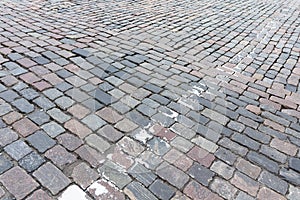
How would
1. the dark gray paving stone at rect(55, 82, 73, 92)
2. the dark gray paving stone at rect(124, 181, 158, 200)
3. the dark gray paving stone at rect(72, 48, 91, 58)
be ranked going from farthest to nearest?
the dark gray paving stone at rect(72, 48, 91, 58), the dark gray paving stone at rect(55, 82, 73, 92), the dark gray paving stone at rect(124, 181, 158, 200)

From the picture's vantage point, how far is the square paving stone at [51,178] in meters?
1.79

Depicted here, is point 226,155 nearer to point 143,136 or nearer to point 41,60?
point 143,136

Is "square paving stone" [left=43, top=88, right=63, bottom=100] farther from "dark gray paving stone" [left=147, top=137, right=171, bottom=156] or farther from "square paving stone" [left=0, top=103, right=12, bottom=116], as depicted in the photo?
"dark gray paving stone" [left=147, top=137, right=171, bottom=156]

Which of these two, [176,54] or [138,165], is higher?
[138,165]

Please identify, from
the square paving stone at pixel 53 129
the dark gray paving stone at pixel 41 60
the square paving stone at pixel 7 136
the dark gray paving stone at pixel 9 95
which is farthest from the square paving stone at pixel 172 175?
the dark gray paving stone at pixel 41 60

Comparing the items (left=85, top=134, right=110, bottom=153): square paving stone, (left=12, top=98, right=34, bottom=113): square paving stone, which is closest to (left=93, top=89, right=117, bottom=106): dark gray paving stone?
(left=85, top=134, right=110, bottom=153): square paving stone

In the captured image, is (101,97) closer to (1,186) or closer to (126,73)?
(126,73)

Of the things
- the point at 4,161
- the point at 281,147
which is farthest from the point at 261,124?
the point at 4,161

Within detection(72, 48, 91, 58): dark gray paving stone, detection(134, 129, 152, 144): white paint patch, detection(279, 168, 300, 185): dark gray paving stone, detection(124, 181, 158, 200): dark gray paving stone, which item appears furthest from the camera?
detection(72, 48, 91, 58): dark gray paving stone

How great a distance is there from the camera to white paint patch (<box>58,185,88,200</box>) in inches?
68.8

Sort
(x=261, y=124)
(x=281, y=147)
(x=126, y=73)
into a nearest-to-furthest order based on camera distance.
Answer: (x=281, y=147), (x=261, y=124), (x=126, y=73)

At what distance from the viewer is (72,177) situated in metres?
1.88

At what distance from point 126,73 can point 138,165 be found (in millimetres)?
1396

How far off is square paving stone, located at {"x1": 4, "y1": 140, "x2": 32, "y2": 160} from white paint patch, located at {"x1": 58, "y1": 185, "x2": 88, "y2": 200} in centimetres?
48
